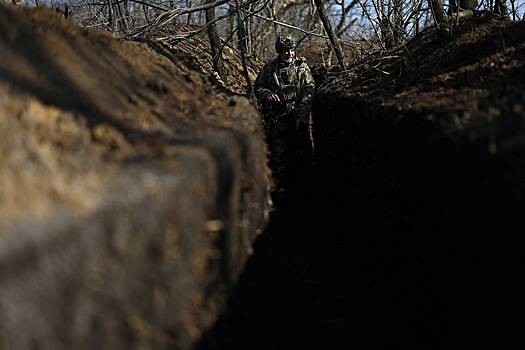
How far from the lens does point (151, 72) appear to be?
477cm

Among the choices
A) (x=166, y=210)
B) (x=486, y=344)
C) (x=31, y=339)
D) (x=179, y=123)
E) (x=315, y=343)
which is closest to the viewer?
(x=31, y=339)

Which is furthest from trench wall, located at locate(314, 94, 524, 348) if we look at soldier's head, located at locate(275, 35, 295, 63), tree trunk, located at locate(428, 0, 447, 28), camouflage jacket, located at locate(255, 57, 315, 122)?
tree trunk, located at locate(428, 0, 447, 28)

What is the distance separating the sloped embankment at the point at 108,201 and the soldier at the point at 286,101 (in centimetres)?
345

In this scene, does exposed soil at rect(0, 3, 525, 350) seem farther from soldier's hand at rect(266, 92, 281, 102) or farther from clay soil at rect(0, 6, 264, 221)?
soldier's hand at rect(266, 92, 281, 102)

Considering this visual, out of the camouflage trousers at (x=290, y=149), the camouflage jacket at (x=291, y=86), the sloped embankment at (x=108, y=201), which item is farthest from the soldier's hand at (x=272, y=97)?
the sloped embankment at (x=108, y=201)

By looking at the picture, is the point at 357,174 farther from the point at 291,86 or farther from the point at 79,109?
the point at 79,109

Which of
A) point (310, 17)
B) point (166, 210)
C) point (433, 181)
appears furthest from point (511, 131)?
point (310, 17)

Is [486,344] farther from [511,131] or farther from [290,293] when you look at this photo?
[290,293]

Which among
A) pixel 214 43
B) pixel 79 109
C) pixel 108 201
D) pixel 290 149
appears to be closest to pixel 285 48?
pixel 290 149

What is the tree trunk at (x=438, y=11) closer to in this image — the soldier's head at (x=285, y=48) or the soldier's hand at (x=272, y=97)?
the soldier's head at (x=285, y=48)

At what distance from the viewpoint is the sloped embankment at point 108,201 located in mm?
1820

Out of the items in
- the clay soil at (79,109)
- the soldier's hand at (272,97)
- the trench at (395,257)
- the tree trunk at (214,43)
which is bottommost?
the trench at (395,257)

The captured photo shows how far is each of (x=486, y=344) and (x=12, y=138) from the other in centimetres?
230

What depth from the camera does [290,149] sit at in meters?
7.95
